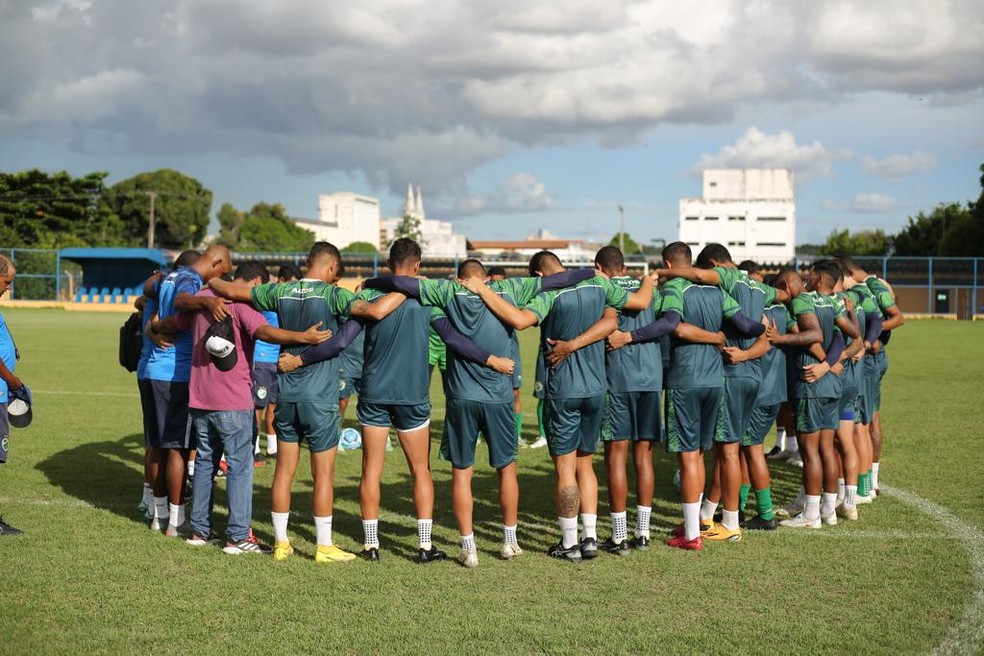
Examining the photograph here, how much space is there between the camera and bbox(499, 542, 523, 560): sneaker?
22.8 feet

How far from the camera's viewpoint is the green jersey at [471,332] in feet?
22.0

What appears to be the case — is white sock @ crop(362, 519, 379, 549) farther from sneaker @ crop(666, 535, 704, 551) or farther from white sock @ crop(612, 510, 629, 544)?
sneaker @ crop(666, 535, 704, 551)

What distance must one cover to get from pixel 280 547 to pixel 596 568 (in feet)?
7.59

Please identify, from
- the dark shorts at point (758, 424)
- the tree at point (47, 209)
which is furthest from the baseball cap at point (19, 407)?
the tree at point (47, 209)

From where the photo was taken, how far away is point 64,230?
242ft

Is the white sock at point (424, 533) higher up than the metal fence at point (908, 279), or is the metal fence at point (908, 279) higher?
the metal fence at point (908, 279)

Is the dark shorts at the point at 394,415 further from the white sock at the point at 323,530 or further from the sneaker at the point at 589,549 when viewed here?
the sneaker at the point at 589,549

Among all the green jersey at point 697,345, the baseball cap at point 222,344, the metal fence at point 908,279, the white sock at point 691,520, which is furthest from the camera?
the metal fence at point 908,279

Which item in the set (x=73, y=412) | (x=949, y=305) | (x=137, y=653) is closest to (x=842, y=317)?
(x=137, y=653)

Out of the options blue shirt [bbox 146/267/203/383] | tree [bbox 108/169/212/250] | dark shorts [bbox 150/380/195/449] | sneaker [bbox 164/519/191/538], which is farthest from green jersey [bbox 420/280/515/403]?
tree [bbox 108/169/212/250]

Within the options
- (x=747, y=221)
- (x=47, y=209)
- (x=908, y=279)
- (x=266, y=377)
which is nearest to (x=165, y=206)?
(x=47, y=209)

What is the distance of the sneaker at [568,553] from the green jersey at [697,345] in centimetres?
150

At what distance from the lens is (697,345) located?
24.3 feet

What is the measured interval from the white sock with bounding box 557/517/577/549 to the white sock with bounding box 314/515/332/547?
5.60 feet
